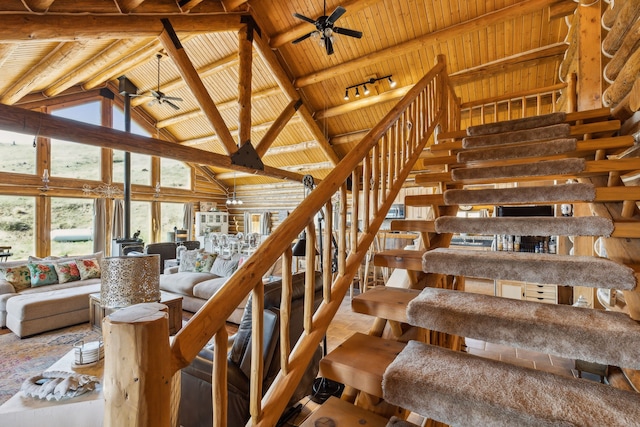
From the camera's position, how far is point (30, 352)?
3.55 m

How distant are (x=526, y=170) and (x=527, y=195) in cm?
32

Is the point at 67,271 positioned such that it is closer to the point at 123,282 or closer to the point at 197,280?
the point at 197,280

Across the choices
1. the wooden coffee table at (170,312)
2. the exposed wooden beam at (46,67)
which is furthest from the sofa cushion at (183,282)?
the exposed wooden beam at (46,67)

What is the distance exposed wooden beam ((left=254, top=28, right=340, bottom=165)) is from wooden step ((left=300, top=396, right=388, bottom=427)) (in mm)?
6337

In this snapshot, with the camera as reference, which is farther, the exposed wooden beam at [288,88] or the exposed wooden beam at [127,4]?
the exposed wooden beam at [288,88]

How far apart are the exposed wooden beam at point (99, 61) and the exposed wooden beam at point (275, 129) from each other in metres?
2.67

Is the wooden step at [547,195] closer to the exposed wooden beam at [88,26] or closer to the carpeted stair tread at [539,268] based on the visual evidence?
the carpeted stair tread at [539,268]

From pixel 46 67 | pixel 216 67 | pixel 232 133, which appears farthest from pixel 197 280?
pixel 232 133

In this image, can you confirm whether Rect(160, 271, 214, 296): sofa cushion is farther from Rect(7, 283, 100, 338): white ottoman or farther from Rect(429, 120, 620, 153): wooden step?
Rect(429, 120, 620, 153): wooden step

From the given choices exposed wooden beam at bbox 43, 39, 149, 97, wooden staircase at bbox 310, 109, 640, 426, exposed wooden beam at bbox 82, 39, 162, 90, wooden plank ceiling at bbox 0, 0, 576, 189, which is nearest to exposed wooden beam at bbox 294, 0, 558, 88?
wooden plank ceiling at bbox 0, 0, 576, 189

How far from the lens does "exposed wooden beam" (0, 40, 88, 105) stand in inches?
188

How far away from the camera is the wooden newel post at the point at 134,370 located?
2.38 feet

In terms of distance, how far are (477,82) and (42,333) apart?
8453 millimetres

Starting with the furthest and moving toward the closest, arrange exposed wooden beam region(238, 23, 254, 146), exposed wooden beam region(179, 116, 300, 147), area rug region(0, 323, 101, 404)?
exposed wooden beam region(179, 116, 300, 147) → exposed wooden beam region(238, 23, 254, 146) → area rug region(0, 323, 101, 404)
